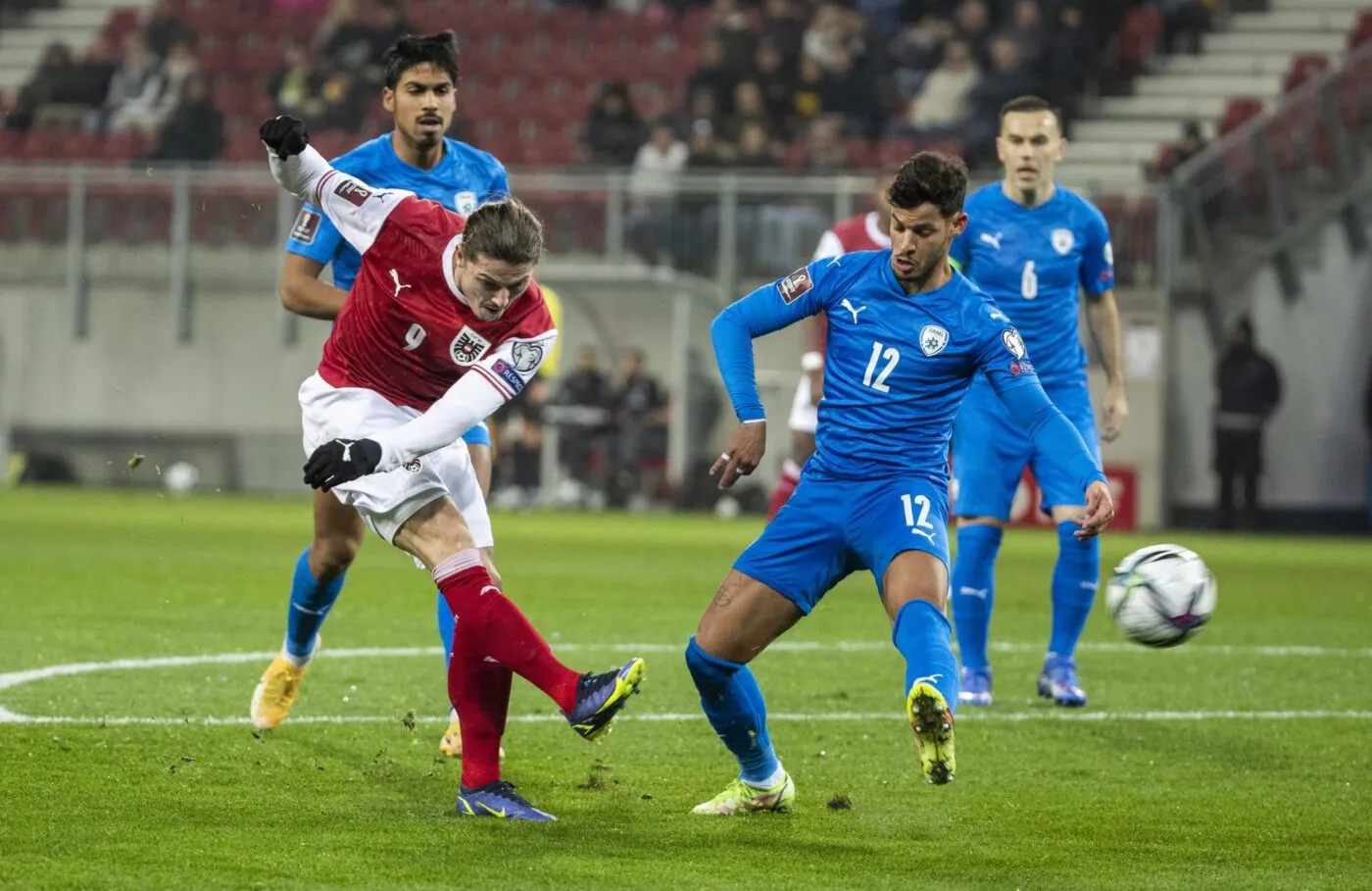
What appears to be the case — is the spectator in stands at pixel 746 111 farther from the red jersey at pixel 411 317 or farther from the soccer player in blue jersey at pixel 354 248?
the red jersey at pixel 411 317

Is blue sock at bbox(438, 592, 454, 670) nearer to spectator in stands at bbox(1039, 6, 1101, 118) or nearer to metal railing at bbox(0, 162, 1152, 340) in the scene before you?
metal railing at bbox(0, 162, 1152, 340)

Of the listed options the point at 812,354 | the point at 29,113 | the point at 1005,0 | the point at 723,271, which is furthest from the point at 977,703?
the point at 29,113

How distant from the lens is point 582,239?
68.2 feet

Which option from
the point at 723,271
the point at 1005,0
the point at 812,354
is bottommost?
the point at 812,354

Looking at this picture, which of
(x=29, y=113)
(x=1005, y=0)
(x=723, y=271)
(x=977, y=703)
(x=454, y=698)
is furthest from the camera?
(x=29, y=113)

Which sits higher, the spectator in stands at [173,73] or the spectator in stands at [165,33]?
the spectator in stands at [165,33]

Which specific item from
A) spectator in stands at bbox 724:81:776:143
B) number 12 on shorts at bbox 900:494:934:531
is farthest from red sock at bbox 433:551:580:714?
spectator in stands at bbox 724:81:776:143

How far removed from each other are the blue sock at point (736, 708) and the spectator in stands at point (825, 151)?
15.0m

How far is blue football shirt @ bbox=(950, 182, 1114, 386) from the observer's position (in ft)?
28.3

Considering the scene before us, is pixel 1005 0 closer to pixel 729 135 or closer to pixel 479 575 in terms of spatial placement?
pixel 729 135

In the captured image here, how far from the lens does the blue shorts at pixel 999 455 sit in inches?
338

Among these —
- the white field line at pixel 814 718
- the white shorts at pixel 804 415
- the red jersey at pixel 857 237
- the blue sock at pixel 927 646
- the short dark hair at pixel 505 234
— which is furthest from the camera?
the white shorts at pixel 804 415

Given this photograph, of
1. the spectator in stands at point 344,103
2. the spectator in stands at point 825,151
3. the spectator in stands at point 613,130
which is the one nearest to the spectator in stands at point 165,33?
the spectator in stands at point 344,103

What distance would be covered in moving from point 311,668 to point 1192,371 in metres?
13.6
